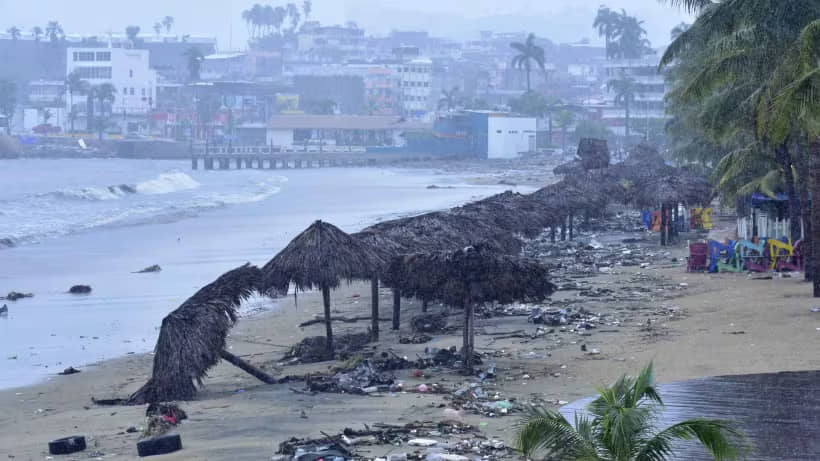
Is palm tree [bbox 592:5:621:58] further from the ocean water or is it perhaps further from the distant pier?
the ocean water

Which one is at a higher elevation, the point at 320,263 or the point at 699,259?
the point at 320,263

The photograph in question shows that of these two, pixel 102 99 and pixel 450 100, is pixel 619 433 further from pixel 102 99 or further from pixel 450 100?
pixel 102 99

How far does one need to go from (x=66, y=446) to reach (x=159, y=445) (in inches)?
42.2

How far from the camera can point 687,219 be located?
37.7 metres

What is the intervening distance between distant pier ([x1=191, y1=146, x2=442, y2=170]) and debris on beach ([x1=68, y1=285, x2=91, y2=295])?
275ft

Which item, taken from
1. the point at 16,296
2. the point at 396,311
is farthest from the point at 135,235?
the point at 396,311

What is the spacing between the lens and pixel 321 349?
17359 millimetres

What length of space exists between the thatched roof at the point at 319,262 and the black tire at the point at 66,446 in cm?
484

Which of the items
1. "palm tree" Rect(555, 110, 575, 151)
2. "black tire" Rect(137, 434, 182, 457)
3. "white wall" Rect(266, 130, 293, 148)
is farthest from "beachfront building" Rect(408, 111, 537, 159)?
"black tire" Rect(137, 434, 182, 457)

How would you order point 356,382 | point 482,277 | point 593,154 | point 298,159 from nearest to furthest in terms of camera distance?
point 356,382 → point 482,277 → point 593,154 → point 298,159

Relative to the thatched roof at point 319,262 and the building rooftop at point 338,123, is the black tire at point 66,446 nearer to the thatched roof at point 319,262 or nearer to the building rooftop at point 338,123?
the thatched roof at point 319,262

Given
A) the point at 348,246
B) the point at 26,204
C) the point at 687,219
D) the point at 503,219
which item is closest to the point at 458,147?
the point at 26,204

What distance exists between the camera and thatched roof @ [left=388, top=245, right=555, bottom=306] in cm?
1493

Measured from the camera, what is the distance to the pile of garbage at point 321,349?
17.1 meters
